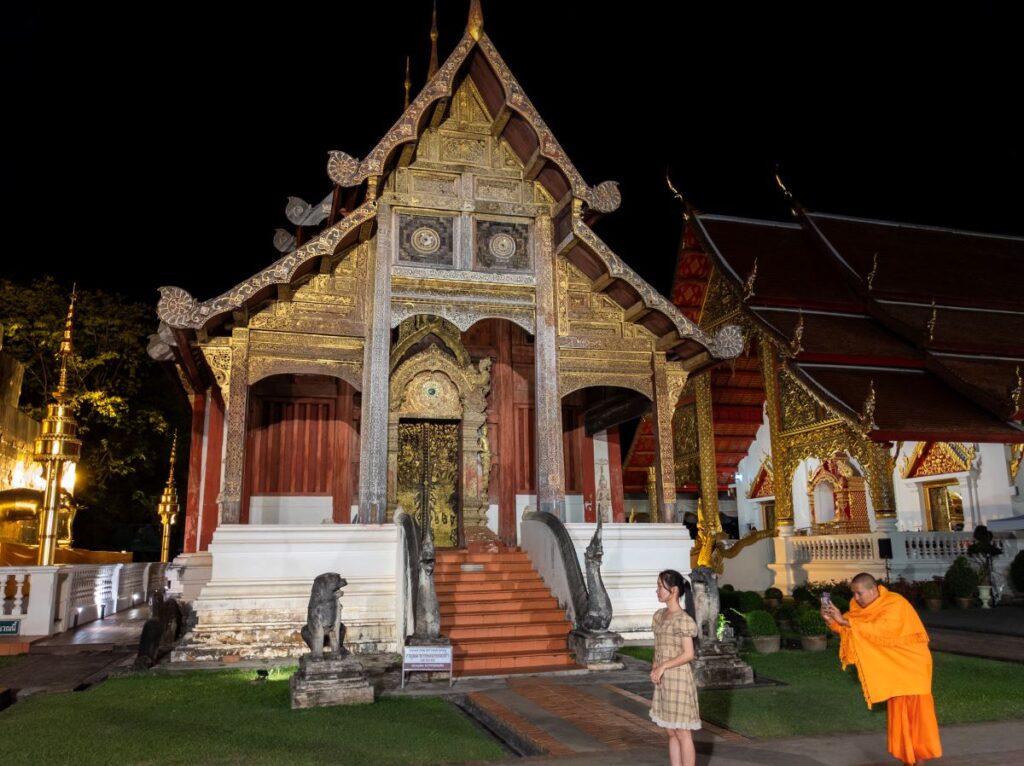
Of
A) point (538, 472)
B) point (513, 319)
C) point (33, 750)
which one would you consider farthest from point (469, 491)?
point (33, 750)

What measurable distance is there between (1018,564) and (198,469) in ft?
47.5

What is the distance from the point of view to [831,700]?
656 cm

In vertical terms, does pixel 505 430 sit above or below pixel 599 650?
above

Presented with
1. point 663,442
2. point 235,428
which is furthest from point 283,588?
point 663,442

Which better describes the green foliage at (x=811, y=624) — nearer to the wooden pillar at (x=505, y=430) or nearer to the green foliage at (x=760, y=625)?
the green foliage at (x=760, y=625)

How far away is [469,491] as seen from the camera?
11.9 m

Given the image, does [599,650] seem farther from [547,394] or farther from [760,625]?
[547,394]

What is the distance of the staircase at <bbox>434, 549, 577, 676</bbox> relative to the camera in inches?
324

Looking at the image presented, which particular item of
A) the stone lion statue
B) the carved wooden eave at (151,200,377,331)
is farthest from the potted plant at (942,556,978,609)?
the carved wooden eave at (151,200,377,331)

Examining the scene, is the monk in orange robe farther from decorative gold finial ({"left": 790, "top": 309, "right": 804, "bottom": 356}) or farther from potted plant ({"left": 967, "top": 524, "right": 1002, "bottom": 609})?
potted plant ({"left": 967, "top": 524, "right": 1002, "bottom": 609})

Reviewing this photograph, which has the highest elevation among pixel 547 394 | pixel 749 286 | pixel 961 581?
pixel 749 286

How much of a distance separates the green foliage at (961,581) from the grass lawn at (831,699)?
18.3 ft

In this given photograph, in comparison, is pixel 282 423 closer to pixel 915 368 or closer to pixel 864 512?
pixel 915 368

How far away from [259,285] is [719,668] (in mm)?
6434
